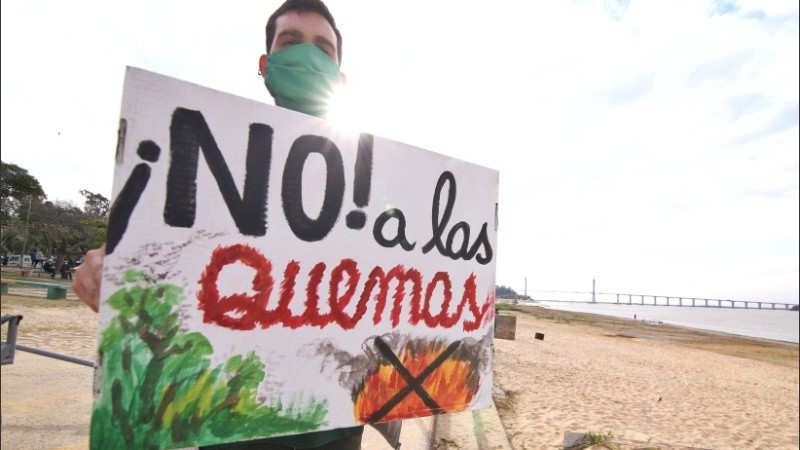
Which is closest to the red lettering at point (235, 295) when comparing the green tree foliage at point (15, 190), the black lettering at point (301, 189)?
the black lettering at point (301, 189)

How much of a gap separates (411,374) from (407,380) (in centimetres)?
2

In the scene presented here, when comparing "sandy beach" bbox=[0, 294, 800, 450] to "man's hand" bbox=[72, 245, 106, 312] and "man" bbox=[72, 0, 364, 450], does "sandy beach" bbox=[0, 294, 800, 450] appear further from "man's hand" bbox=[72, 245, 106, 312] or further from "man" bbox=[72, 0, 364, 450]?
"man" bbox=[72, 0, 364, 450]

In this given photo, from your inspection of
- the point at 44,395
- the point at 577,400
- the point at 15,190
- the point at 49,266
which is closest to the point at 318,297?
the point at 15,190

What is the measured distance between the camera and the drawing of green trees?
960mm

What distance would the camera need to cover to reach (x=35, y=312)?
355 inches

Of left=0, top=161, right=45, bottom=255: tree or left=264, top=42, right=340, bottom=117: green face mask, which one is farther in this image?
left=264, top=42, right=340, bottom=117: green face mask

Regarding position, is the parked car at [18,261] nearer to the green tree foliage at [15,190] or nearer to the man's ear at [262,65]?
the green tree foliage at [15,190]

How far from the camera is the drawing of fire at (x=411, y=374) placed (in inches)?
50.0

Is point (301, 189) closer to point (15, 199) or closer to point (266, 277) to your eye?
point (266, 277)

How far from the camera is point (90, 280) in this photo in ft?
3.21

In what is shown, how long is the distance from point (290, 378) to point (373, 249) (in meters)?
0.41

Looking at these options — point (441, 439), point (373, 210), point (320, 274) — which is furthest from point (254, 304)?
point (441, 439)

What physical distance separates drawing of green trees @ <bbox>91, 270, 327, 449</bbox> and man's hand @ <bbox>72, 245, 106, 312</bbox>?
0.21ft

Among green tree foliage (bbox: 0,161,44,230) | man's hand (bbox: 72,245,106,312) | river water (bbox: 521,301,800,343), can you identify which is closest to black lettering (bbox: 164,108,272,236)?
man's hand (bbox: 72,245,106,312)
